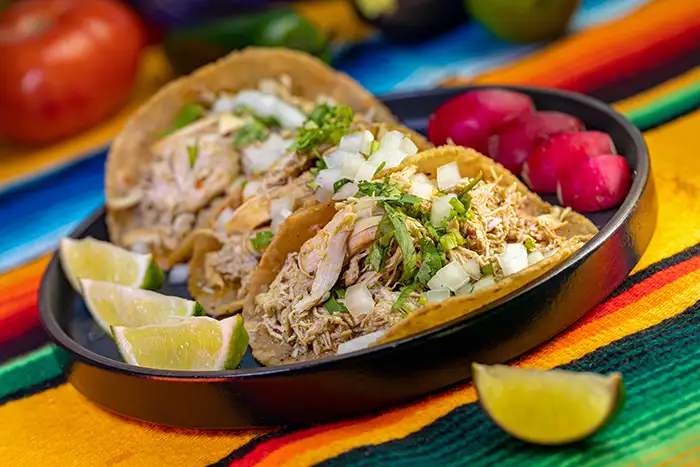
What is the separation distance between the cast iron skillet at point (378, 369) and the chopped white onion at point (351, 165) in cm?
72

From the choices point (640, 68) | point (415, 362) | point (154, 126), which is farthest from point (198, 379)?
point (640, 68)

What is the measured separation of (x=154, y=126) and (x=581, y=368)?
253cm

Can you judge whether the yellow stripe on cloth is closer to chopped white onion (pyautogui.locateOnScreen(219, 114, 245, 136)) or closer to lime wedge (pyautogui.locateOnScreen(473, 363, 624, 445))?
lime wedge (pyautogui.locateOnScreen(473, 363, 624, 445))

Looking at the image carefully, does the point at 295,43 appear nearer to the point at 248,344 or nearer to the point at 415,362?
the point at 248,344

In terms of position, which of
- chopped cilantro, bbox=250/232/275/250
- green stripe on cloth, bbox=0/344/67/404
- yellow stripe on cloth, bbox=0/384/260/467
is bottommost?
green stripe on cloth, bbox=0/344/67/404

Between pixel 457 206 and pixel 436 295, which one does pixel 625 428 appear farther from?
pixel 457 206

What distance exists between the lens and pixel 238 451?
2879mm

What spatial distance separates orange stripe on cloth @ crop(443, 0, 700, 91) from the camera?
5.29 metres

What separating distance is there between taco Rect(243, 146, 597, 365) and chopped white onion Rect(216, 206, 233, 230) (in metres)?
0.58

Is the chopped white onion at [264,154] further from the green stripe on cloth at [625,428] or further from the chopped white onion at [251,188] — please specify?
the green stripe on cloth at [625,428]

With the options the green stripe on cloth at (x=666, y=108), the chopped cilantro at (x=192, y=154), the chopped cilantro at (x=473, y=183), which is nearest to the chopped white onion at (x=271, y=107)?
the chopped cilantro at (x=192, y=154)

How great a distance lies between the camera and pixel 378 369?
2.70 metres

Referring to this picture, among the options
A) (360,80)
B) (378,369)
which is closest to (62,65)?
(360,80)

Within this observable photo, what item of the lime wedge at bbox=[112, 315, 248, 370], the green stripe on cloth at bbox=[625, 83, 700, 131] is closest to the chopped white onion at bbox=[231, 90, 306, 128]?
the lime wedge at bbox=[112, 315, 248, 370]
